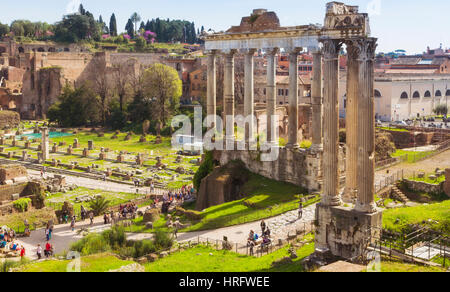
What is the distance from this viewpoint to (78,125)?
59781 mm

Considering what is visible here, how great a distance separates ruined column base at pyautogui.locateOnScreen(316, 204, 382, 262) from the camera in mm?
14070

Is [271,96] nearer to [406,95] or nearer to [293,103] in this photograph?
[293,103]

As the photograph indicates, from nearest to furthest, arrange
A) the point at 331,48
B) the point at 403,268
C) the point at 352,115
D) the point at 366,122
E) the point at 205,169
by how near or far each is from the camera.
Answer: the point at 403,268, the point at 366,122, the point at 331,48, the point at 352,115, the point at 205,169

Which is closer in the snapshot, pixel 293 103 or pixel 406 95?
pixel 293 103

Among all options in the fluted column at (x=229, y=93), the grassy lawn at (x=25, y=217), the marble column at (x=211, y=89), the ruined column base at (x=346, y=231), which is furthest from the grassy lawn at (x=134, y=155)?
the ruined column base at (x=346, y=231)

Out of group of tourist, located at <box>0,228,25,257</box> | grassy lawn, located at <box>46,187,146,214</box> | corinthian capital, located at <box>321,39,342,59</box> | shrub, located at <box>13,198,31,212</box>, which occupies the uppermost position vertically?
corinthian capital, located at <box>321,39,342,59</box>

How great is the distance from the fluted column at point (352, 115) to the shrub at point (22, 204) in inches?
666

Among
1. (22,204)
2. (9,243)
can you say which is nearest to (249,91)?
(9,243)

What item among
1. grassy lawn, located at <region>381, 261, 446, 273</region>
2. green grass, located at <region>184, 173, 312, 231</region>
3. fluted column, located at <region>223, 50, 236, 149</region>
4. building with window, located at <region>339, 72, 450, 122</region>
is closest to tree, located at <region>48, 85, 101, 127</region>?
building with window, located at <region>339, 72, 450, 122</region>

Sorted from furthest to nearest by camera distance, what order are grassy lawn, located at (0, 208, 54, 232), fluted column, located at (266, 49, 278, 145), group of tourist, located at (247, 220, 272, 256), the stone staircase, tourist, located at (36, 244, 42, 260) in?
fluted column, located at (266, 49, 278, 145) → grassy lawn, located at (0, 208, 54, 232) → the stone staircase → tourist, located at (36, 244, 42, 260) → group of tourist, located at (247, 220, 272, 256)

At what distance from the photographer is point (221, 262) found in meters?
16.0

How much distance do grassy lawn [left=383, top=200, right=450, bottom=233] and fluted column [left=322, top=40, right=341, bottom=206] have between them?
64.0 inches

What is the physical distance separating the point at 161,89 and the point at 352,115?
137 feet

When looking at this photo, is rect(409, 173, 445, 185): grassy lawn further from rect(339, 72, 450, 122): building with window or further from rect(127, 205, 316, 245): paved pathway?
rect(339, 72, 450, 122): building with window
